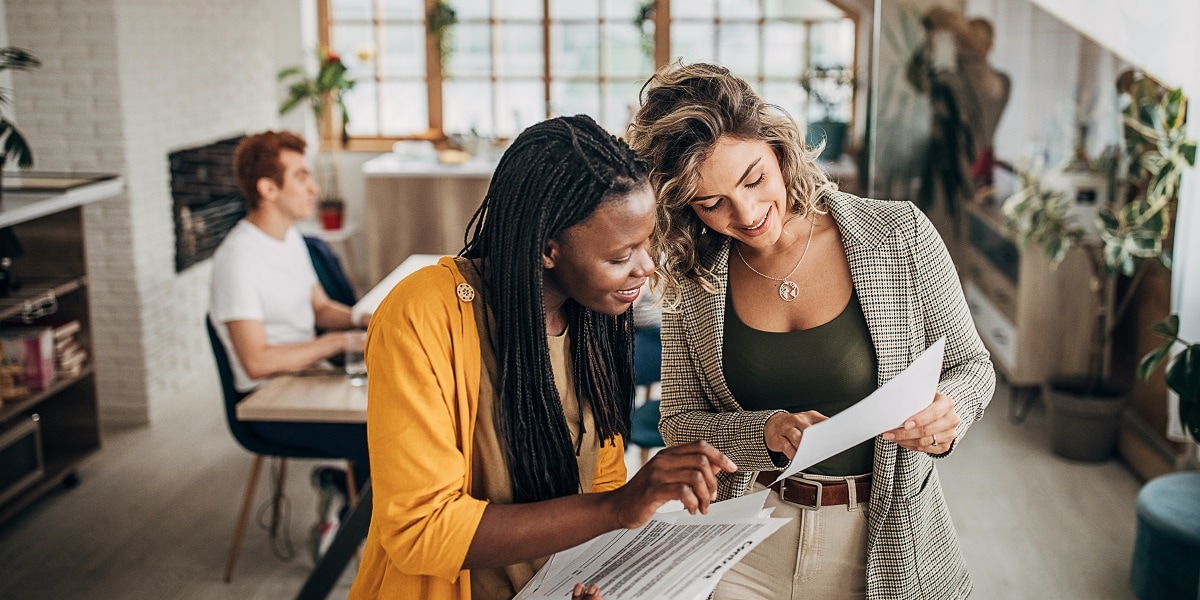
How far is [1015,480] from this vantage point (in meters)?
4.19

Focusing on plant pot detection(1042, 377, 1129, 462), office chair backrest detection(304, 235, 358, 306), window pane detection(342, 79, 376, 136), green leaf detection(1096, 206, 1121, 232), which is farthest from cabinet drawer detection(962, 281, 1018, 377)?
window pane detection(342, 79, 376, 136)

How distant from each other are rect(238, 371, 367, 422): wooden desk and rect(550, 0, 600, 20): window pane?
5049 millimetres

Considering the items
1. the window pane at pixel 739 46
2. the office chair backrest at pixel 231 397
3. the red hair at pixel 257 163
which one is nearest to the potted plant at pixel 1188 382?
the office chair backrest at pixel 231 397

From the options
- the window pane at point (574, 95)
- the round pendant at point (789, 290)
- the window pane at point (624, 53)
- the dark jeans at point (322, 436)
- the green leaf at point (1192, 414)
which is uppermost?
the window pane at point (624, 53)

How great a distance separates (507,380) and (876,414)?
0.46 metres

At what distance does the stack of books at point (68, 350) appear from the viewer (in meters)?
4.12

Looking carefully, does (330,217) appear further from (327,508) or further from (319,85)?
(327,508)

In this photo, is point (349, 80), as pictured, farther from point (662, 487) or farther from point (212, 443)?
point (662, 487)

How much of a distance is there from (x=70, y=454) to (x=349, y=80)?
3.61 metres

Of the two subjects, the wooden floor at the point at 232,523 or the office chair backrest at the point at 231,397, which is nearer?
the office chair backrest at the point at 231,397

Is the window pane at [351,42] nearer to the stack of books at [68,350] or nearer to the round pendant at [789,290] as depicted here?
the stack of books at [68,350]

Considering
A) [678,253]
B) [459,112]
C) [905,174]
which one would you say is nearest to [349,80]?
[459,112]

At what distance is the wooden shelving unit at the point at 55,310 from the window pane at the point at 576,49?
385 centimetres

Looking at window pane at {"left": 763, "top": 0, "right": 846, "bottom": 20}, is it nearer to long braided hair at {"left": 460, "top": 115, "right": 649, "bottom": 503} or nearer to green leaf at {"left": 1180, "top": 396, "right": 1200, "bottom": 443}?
green leaf at {"left": 1180, "top": 396, "right": 1200, "bottom": 443}
